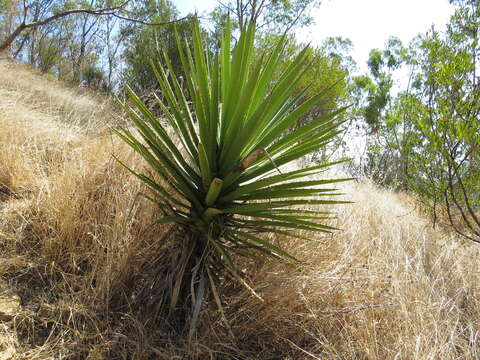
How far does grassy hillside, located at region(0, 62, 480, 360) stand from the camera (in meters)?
1.75

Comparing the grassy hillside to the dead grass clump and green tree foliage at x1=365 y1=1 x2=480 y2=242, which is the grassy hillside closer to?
the dead grass clump

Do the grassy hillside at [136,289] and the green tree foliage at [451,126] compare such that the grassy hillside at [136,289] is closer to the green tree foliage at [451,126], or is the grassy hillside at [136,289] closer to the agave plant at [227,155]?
the agave plant at [227,155]

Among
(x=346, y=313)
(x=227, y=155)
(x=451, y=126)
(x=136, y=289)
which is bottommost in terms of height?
(x=136, y=289)

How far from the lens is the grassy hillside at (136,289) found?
175 centimetres

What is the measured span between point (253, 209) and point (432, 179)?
2963 millimetres

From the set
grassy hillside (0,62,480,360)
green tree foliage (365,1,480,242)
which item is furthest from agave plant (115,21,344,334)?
green tree foliage (365,1,480,242)

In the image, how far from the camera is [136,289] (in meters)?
2.03

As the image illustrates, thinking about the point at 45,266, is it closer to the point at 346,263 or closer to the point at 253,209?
the point at 253,209

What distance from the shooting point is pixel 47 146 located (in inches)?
127

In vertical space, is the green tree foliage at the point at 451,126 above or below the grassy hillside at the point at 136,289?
above

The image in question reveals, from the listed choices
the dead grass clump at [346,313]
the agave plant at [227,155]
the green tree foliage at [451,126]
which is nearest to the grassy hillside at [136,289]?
the dead grass clump at [346,313]

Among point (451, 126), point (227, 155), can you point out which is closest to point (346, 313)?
point (227, 155)

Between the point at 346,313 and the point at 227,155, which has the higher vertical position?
the point at 227,155

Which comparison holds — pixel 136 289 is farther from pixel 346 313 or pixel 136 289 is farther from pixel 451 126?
pixel 451 126
